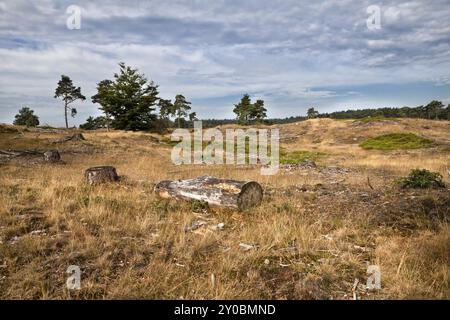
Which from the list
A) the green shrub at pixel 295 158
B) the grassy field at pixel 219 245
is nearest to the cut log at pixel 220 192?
the grassy field at pixel 219 245

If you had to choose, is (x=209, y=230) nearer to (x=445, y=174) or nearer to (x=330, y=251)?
(x=330, y=251)

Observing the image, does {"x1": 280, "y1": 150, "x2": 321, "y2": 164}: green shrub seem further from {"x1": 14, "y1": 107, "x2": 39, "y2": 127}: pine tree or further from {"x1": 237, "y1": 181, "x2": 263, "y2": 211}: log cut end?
{"x1": 14, "y1": 107, "x2": 39, "y2": 127}: pine tree

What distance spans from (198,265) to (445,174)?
1371 centimetres

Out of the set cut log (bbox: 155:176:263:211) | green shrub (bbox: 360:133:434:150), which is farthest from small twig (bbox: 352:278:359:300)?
green shrub (bbox: 360:133:434:150)

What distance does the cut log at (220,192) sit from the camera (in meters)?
7.45

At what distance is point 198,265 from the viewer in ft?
15.4

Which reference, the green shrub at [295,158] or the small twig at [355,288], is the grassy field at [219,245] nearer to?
the small twig at [355,288]

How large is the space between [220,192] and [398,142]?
32729 mm

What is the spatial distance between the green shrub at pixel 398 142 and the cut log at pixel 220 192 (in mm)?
Answer: 27642
